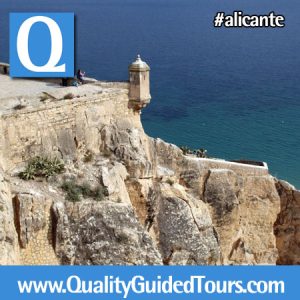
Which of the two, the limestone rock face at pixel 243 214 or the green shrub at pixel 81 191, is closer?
the green shrub at pixel 81 191

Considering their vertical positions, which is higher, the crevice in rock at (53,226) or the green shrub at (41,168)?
the green shrub at (41,168)

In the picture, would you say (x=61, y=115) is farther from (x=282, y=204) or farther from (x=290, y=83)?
(x=290, y=83)

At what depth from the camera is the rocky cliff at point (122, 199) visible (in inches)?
653

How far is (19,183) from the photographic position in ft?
55.4

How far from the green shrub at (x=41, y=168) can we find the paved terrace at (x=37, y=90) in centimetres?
169

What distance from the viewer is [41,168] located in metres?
17.7

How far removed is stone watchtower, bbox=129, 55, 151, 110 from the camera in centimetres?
2097

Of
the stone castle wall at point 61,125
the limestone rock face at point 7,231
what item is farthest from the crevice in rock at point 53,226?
the stone castle wall at point 61,125

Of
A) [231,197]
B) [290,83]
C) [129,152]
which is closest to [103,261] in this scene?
[129,152]

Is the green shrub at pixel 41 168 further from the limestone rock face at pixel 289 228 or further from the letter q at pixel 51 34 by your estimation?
the limestone rock face at pixel 289 228

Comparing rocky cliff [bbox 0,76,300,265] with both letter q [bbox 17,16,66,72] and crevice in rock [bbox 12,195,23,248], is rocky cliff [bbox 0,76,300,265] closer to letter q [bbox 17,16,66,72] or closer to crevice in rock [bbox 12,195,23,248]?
crevice in rock [bbox 12,195,23,248]

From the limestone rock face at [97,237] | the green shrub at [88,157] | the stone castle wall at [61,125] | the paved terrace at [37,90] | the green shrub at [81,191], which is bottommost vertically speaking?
the limestone rock face at [97,237]

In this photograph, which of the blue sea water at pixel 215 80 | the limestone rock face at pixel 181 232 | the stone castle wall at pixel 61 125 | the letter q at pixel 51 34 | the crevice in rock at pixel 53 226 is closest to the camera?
the crevice in rock at pixel 53 226

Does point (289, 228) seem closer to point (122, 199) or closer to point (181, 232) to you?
point (181, 232)
